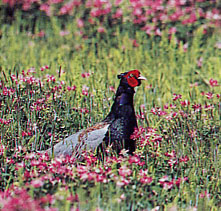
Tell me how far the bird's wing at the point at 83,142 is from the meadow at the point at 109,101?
122mm

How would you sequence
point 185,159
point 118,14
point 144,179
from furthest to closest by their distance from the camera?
point 118,14, point 185,159, point 144,179

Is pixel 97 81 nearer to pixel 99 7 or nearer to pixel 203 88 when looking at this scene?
pixel 203 88

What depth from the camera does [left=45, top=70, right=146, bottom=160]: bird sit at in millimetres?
3807

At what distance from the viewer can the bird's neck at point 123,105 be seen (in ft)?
12.8

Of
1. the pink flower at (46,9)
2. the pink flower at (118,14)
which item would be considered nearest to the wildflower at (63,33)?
the pink flower at (46,9)

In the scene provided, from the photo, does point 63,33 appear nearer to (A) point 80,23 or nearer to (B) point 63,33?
(B) point 63,33

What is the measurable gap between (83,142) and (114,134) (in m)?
0.27

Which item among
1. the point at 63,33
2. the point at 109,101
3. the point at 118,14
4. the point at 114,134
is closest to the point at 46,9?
the point at 63,33

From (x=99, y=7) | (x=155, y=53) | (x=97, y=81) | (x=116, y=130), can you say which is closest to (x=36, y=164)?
(x=116, y=130)

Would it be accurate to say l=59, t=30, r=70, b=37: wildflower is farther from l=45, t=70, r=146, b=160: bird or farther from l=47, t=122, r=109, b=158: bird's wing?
l=47, t=122, r=109, b=158: bird's wing

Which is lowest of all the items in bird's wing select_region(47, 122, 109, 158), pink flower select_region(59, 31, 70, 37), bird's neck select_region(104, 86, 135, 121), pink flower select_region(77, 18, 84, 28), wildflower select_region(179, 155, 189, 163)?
wildflower select_region(179, 155, 189, 163)

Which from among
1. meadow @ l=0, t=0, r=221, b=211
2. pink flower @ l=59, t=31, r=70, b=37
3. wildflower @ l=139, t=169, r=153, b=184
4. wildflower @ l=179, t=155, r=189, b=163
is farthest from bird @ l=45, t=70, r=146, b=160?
pink flower @ l=59, t=31, r=70, b=37

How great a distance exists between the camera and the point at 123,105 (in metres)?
3.94

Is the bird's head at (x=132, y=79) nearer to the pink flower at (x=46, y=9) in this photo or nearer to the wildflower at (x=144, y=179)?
the wildflower at (x=144, y=179)
